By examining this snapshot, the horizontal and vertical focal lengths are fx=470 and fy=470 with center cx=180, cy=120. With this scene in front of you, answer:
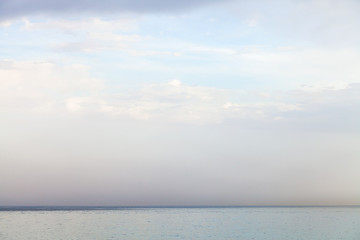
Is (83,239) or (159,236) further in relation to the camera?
(159,236)

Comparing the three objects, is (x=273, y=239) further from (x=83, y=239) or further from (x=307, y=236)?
(x=83, y=239)

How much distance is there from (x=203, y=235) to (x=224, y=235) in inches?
105

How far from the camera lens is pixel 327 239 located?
2176 inches

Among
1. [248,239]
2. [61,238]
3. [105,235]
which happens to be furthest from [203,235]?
[61,238]

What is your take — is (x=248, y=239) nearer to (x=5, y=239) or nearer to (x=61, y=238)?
(x=61, y=238)

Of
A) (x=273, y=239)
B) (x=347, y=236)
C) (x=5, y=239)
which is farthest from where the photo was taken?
(x=347, y=236)

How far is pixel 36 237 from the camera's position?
5331 cm

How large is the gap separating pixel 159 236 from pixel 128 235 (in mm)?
3857

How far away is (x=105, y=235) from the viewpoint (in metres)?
57.4

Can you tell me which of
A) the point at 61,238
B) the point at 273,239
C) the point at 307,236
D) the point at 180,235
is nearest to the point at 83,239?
the point at 61,238

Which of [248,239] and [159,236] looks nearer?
[248,239]

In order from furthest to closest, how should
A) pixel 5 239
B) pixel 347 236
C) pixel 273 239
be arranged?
1. pixel 347 236
2. pixel 273 239
3. pixel 5 239

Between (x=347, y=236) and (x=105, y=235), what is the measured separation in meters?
30.1

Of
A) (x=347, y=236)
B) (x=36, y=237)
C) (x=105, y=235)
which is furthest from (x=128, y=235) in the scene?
(x=347, y=236)
